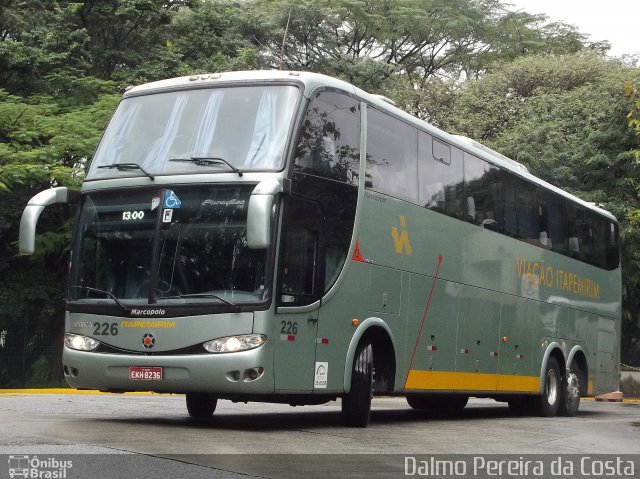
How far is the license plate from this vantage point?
11.7 metres

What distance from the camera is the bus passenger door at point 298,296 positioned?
11.8 metres

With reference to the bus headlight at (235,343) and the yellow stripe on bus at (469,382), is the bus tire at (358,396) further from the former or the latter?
the bus headlight at (235,343)

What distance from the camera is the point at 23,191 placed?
1045 inches

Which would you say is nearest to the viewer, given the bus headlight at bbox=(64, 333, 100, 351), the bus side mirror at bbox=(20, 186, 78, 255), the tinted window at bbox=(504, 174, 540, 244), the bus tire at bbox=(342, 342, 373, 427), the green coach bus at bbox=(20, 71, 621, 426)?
the green coach bus at bbox=(20, 71, 621, 426)

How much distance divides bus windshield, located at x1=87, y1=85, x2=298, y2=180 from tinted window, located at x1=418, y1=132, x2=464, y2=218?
3.38m

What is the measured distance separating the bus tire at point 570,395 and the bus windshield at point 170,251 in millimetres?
10647

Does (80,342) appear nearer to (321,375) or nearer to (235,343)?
(235,343)

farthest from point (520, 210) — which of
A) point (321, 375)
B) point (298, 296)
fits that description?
point (298, 296)

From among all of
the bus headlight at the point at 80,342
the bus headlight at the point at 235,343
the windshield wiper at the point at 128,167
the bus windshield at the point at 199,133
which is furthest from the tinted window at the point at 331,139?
the bus headlight at the point at 80,342

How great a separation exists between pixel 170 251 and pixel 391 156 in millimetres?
3672

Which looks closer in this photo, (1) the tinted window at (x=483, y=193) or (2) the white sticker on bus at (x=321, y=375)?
(2) the white sticker on bus at (x=321, y=375)

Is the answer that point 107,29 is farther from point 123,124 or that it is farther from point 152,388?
point 152,388

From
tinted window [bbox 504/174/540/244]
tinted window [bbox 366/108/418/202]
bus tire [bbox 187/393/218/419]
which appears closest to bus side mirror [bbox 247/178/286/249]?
A: tinted window [bbox 366/108/418/202]

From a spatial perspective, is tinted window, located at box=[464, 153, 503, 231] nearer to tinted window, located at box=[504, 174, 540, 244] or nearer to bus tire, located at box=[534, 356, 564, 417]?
tinted window, located at box=[504, 174, 540, 244]
